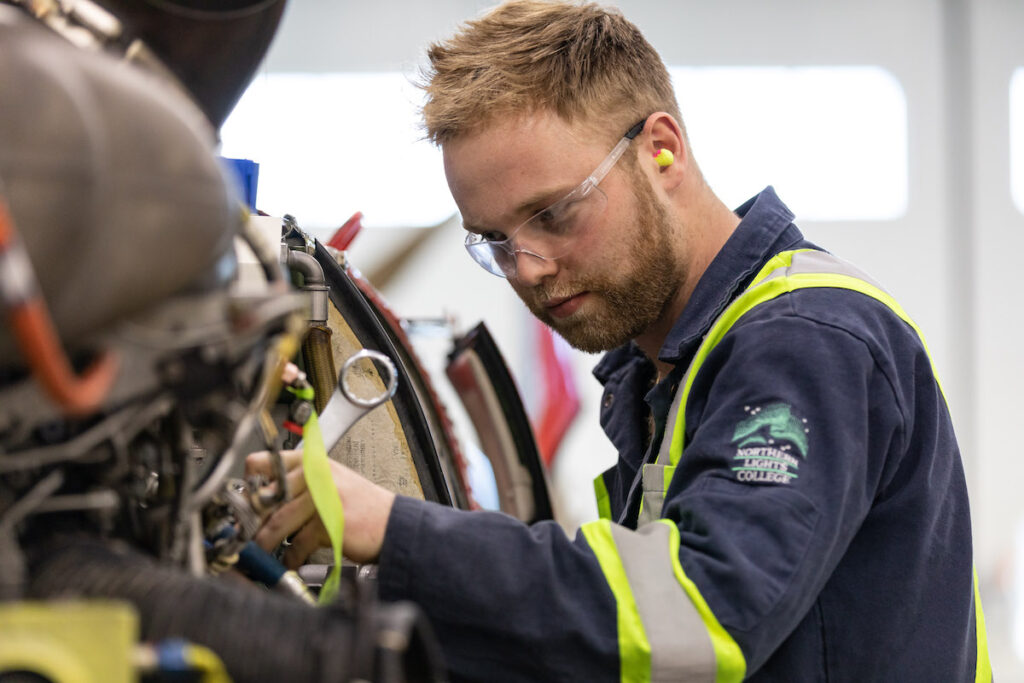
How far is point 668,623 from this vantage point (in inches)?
31.9

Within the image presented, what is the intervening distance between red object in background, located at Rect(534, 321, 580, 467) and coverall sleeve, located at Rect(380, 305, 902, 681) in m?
2.91

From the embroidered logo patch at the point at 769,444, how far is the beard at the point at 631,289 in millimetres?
387

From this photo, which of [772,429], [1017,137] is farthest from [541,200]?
[1017,137]

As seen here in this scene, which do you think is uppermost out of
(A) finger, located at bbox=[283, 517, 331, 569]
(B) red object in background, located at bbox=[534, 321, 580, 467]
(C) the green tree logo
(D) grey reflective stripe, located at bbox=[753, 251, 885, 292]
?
(D) grey reflective stripe, located at bbox=[753, 251, 885, 292]

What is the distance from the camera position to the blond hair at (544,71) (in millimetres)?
1193

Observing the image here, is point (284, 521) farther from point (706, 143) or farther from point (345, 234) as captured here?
point (706, 143)

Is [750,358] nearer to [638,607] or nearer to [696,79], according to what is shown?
[638,607]

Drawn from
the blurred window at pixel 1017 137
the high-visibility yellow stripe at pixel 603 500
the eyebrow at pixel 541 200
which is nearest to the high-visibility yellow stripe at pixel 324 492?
the eyebrow at pixel 541 200

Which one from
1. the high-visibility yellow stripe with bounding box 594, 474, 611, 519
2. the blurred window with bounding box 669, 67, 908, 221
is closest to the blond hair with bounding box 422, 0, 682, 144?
the high-visibility yellow stripe with bounding box 594, 474, 611, 519

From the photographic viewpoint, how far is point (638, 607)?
0.81m

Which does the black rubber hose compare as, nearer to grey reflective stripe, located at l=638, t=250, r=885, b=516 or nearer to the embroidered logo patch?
the embroidered logo patch

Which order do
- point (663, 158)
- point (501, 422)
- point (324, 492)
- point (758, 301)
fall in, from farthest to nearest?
point (501, 422), point (663, 158), point (758, 301), point (324, 492)

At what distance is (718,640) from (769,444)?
18 cm

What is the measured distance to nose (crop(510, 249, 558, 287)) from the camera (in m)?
1.23
